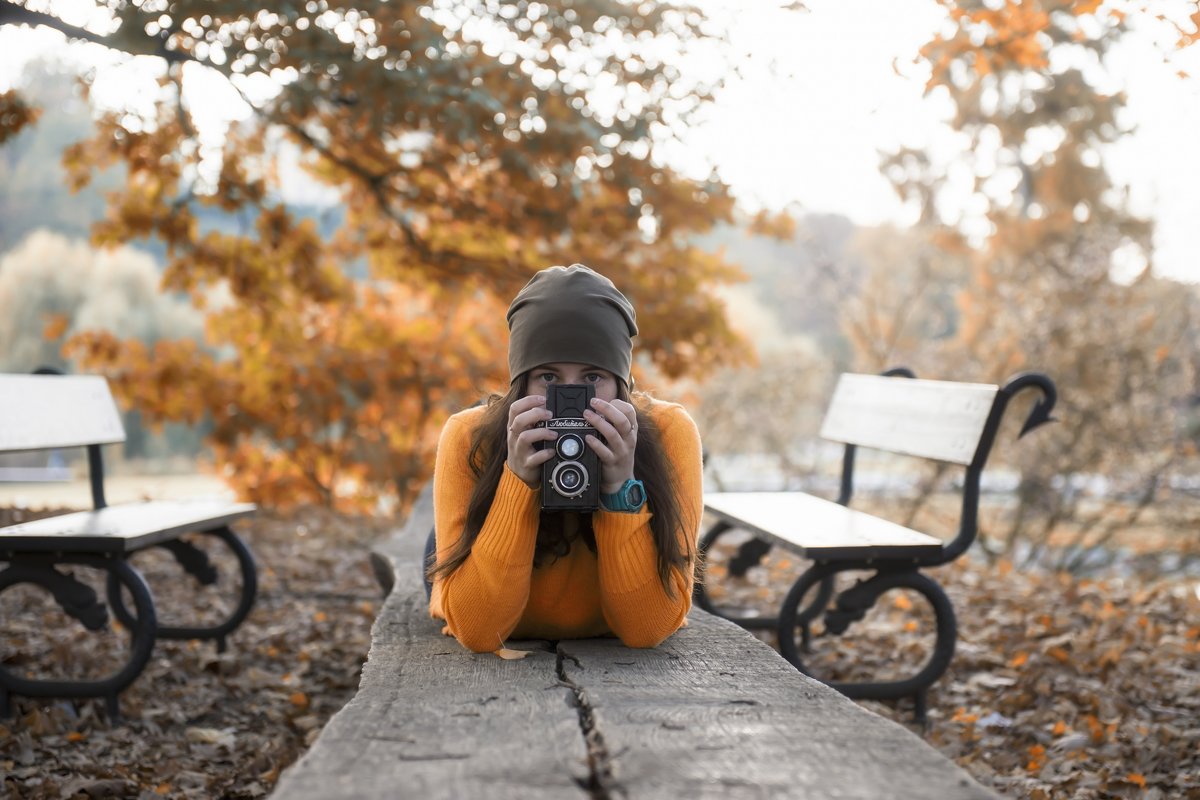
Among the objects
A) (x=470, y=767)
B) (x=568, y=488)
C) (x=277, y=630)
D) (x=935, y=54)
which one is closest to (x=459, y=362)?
(x=277, y=630)

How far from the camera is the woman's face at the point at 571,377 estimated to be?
2262mm

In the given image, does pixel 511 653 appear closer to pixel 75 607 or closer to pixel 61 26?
pixel 75 607

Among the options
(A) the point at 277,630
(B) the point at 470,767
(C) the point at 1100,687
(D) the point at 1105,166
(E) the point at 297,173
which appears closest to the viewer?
(B) the point at 470,767

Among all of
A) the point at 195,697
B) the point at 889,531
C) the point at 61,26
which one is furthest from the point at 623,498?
the point at 61,26

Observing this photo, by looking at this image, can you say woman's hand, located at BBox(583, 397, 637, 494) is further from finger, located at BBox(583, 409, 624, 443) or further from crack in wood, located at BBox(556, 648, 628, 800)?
crack in wood, located at BBox(556, 648, 628, 800)

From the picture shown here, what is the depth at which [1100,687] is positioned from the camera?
3.71 metres

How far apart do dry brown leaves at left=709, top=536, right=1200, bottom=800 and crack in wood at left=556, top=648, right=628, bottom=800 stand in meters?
1.65

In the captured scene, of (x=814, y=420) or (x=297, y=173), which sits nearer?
(x=297, y=173)

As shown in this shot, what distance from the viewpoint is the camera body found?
6.86 feet

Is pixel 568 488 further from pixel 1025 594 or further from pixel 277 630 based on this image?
pixel 1025 594

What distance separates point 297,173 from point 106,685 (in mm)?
4954

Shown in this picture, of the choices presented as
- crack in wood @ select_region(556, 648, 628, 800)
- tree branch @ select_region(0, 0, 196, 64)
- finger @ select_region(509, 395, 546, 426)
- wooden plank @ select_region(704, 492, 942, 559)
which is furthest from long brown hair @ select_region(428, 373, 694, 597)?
tree branch @ select_region(0, 0, 196, 64)

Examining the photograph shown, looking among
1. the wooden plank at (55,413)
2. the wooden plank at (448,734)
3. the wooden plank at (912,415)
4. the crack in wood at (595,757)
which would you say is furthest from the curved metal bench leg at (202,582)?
the wooden plank at (912,415)

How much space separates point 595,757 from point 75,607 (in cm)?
257
